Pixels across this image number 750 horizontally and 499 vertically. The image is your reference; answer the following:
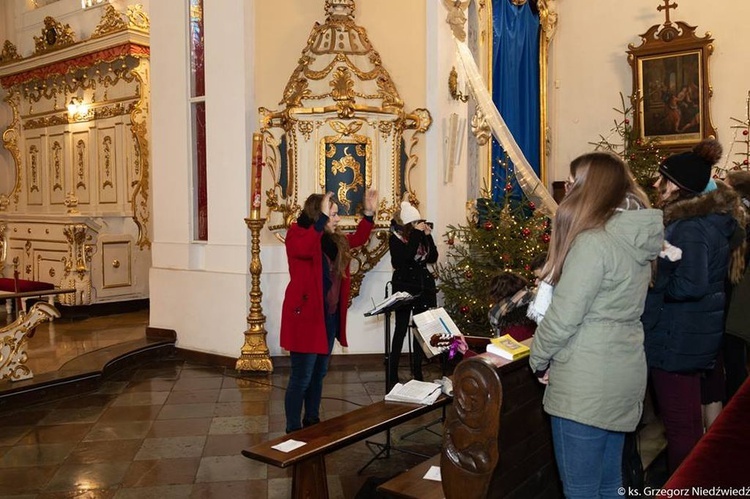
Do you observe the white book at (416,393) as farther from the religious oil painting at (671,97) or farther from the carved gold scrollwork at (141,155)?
the carved gold scrollwork at (141,155)

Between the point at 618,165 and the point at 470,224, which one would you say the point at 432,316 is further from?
the point at 470,224

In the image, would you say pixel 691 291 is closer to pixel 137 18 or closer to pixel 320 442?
pixel 320 442

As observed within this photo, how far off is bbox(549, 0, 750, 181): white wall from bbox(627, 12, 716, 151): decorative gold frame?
20 centimetres

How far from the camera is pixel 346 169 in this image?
7121 millimetres

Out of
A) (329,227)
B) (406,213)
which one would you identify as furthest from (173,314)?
(329,227)

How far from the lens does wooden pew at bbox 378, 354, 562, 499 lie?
2432mm

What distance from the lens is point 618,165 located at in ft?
8.29

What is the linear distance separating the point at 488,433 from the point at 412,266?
148 inches

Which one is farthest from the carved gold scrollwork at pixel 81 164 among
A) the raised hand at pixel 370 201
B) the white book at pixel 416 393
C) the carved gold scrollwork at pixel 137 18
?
the white book at pixel 416 393

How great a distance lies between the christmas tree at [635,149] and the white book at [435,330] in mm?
4389

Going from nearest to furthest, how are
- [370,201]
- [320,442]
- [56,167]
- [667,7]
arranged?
[320,442] → [370,201] → [667,7] → [56,167]

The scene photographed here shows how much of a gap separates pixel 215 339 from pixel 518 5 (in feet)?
19.3

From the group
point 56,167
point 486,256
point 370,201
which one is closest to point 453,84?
point 486,256

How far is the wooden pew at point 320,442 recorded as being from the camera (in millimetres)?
3221
